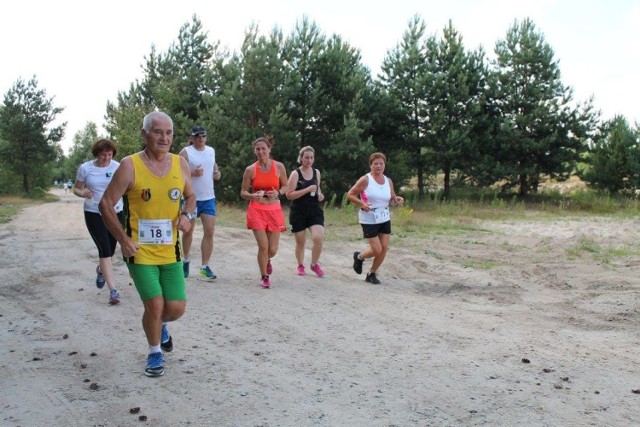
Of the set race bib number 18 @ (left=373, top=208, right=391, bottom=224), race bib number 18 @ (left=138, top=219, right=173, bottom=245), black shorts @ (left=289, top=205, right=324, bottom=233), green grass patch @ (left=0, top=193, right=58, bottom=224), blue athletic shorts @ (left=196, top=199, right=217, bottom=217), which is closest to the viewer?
race bib number 18 @ (left=138, top=219, right=173, bottom=245)

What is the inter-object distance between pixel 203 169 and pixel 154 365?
13.5 feet

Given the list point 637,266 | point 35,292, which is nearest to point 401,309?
point 35,292

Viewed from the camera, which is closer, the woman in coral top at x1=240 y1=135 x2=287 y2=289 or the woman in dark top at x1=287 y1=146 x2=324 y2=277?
the woman in coral top at x1=240 y1=135 x2=287 y2=289

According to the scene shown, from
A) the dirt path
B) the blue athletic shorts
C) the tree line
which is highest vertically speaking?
the tree line

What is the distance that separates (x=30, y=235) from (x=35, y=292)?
7.42 metres

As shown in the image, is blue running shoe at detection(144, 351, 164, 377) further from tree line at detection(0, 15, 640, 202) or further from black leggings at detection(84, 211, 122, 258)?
tree line at detection(0, 15, 640, 202)

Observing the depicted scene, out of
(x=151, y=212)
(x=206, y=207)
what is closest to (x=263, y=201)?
(x=206, y=207)

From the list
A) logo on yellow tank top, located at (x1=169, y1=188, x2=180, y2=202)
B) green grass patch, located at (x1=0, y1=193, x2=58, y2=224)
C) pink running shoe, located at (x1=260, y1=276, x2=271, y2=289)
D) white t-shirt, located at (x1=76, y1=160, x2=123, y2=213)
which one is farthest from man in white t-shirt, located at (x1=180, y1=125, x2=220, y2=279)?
green grass patch, located at (x1=0, y1=193, x2=58, y2=224)

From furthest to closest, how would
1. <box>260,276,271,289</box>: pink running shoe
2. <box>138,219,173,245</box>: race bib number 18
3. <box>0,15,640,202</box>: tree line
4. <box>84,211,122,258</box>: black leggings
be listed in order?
<box>0,15,640,202</box>: tree line, <box>260,276,271,289</box>: pink running shoe, <box>84,211,122,258</box>: black leggings, <box>138,219,173,245</box>: race bib number 18

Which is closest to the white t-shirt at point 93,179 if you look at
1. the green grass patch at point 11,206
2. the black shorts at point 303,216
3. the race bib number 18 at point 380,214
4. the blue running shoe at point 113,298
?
the blue running shoe at point 113,298

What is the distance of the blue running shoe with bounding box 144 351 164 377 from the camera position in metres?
4.57

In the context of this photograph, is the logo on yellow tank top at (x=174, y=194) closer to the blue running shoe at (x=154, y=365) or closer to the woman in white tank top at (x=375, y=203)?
the blue running shoe at (x=154, y=365)

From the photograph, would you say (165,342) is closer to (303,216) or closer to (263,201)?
(263,201)

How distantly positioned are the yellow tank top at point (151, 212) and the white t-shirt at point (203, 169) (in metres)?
3.62
